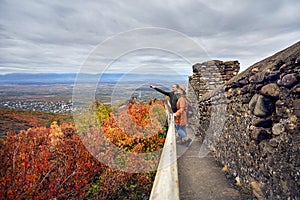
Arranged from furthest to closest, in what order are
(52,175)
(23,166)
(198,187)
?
(52,175) < (23,166) < (198,187)

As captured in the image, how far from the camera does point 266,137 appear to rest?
2.85m

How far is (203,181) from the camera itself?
376 centimetres

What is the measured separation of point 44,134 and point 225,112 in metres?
4.56

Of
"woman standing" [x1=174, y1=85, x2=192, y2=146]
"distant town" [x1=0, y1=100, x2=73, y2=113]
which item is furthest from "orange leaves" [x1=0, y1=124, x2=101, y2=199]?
"distant town" [x1=0, y1=100, x2=73, y2=113]

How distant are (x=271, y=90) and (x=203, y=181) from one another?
6.51 ft

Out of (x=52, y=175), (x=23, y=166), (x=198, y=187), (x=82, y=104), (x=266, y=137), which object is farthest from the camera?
(x=82, y=104)

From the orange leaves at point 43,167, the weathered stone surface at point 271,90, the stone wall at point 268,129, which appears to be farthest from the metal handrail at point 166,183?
the orange leaves at point 43,167

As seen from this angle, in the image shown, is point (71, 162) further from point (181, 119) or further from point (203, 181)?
point (181, 119)

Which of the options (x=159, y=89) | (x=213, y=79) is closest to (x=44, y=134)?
(x=159, y=89)

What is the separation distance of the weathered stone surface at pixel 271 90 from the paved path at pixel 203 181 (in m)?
1.54

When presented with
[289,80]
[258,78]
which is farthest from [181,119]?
[289,80]

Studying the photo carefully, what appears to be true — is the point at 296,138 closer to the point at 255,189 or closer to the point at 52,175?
the point at 255,189

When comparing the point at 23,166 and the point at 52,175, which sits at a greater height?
the point at 23,166

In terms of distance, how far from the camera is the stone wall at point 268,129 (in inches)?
87.8
